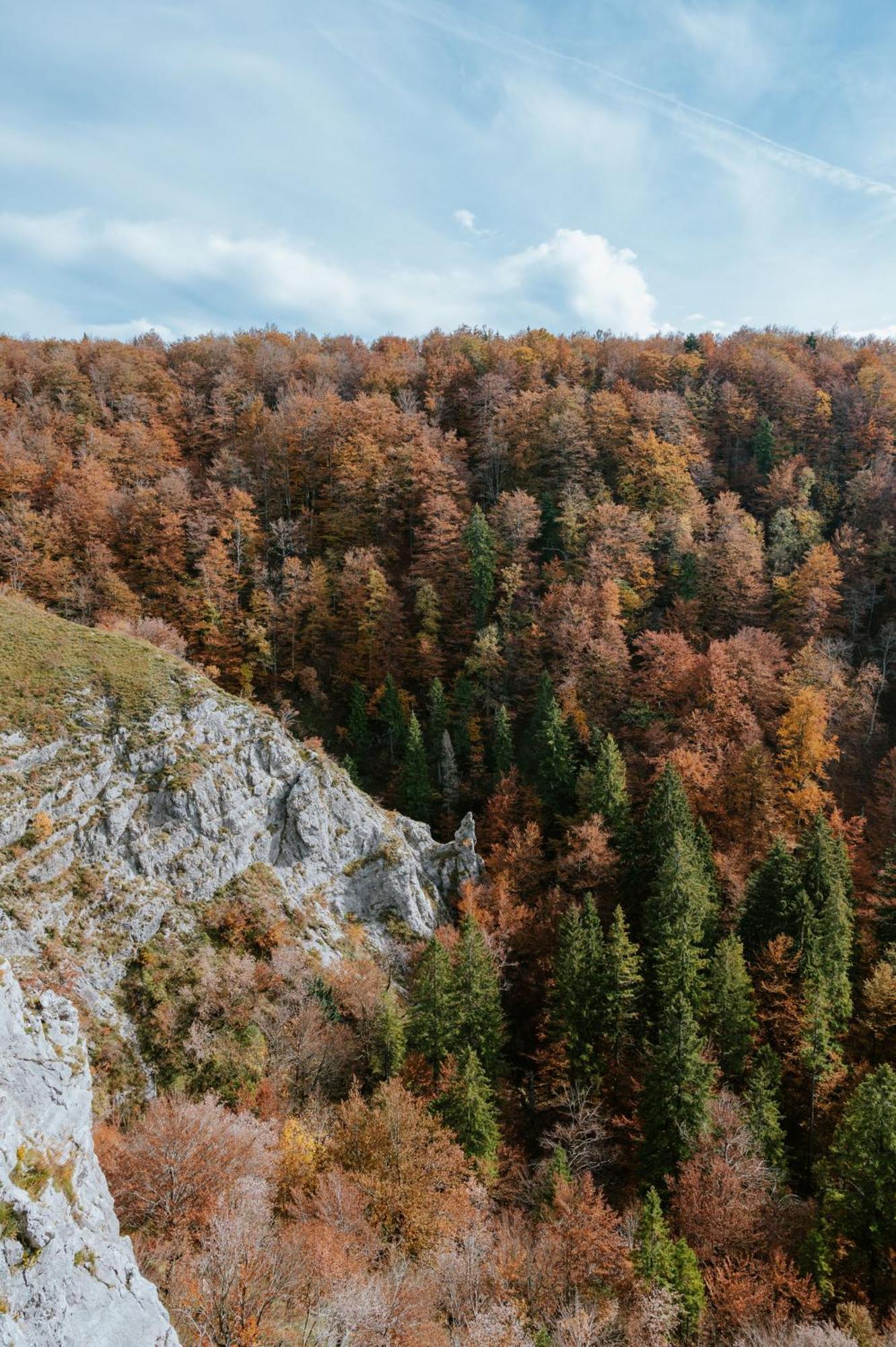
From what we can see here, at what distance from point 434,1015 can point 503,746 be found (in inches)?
1079

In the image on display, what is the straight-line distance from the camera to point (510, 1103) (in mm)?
39250

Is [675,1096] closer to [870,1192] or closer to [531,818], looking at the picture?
[870,1192]

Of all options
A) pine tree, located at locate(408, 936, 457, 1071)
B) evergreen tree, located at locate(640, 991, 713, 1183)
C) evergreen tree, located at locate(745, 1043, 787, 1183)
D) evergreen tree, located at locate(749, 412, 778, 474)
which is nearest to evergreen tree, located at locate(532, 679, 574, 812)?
pine tree, located at locate(408, 936, 457, 1071)

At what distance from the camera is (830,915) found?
40.1 meters

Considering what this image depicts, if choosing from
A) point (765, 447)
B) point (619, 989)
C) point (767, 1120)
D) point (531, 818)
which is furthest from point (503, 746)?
point (765, 447)

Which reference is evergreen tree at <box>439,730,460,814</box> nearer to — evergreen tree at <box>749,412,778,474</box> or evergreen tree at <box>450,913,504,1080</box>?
evergreen tree at <box>450,913,504,1080</box>

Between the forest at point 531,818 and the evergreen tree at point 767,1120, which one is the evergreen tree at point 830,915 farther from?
the evergreen tree at point 767,1120

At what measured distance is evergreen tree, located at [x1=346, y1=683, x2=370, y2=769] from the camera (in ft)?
215

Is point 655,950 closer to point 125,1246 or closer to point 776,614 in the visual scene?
point 125,1246

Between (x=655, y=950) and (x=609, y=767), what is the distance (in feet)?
45.8

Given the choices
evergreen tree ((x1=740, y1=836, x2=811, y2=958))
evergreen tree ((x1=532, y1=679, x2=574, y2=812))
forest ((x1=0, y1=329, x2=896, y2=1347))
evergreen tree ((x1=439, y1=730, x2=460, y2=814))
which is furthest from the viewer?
evergreen tree ((x1=439, y1=730, x2=460, y2=814))

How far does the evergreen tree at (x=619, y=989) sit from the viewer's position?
39.1 metres

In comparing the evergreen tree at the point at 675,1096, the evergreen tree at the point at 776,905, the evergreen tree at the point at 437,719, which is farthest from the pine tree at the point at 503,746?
the evergreen tree at the point at 675,1096

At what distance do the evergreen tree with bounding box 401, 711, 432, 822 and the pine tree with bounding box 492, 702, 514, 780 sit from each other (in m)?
6.77
